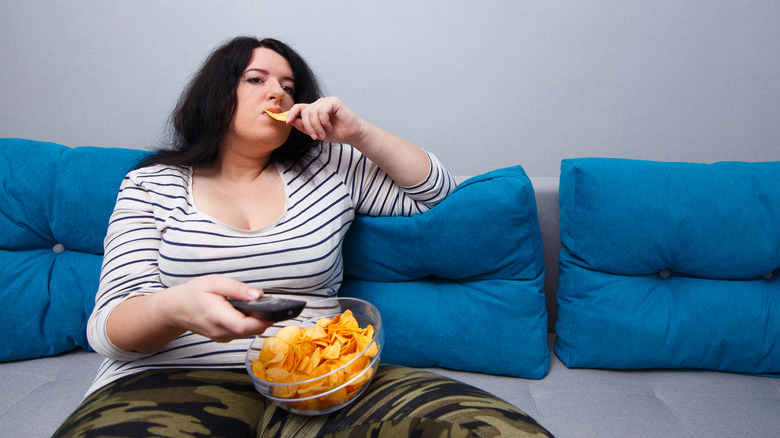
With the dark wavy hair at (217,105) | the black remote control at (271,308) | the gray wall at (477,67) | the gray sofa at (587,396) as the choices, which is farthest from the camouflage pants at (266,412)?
the gray wall at (477,67)

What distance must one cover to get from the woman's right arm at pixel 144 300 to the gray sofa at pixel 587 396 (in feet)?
1.12

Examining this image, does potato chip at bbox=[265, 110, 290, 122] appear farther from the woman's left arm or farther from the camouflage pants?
the camouflage pants

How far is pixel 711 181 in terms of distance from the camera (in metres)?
1.00

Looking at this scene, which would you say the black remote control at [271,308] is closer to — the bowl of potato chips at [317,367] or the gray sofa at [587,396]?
the bowl of potato chips at [317,367]

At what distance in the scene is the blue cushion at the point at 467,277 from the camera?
38.2 inches

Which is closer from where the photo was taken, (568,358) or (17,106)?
(568,358)

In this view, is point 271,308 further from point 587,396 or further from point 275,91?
point 587,396

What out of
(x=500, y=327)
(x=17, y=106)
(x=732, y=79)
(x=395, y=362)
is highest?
(x=732, y=79)

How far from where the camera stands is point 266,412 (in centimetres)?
71

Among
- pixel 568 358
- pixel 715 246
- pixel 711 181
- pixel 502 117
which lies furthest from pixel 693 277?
pixel 502 117

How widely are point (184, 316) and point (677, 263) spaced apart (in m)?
1.03

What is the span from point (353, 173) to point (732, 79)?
3.96ft

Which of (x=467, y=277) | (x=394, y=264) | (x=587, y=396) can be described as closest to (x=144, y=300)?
(x=394, y=264)

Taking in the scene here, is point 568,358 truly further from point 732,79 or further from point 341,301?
point 732,79
